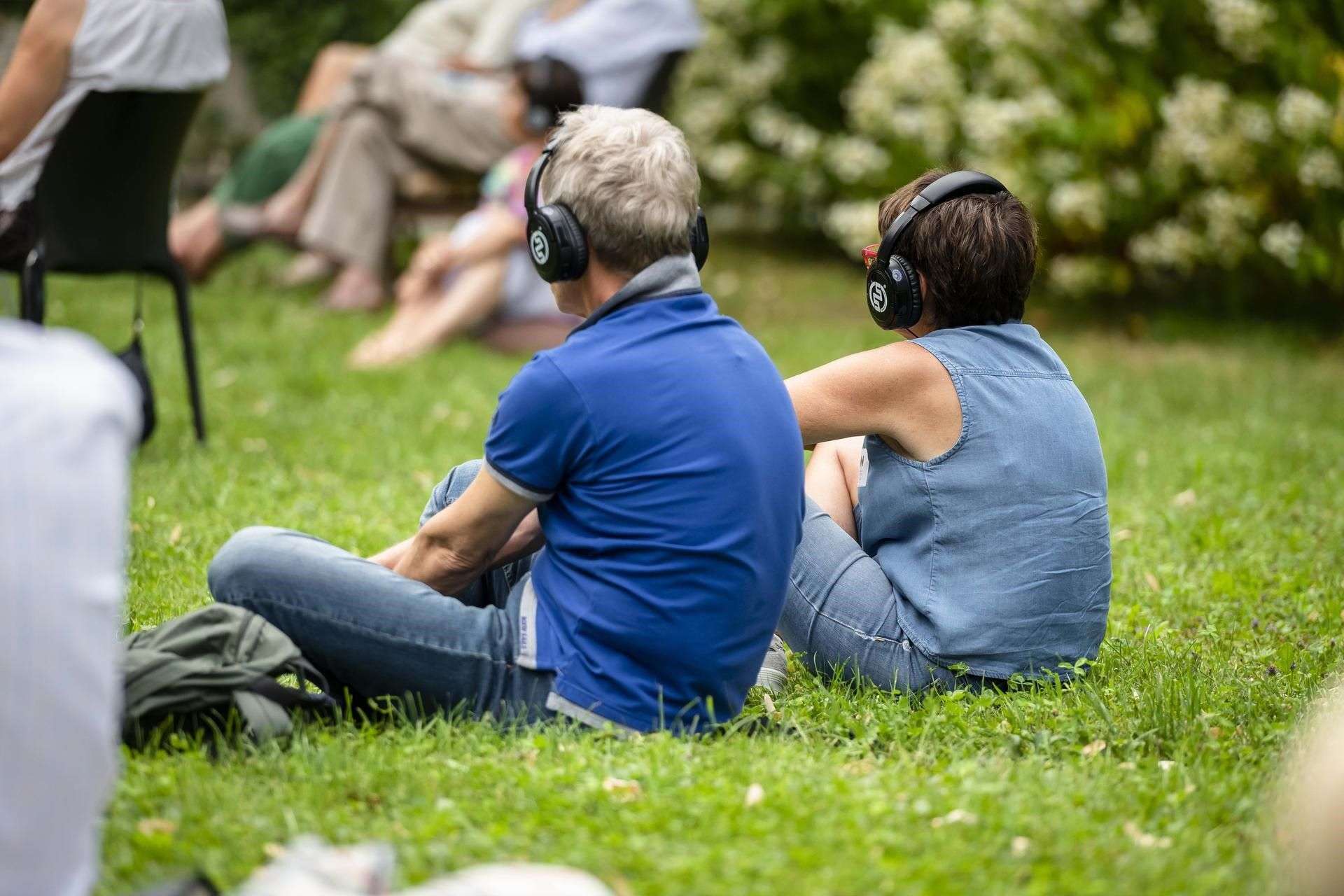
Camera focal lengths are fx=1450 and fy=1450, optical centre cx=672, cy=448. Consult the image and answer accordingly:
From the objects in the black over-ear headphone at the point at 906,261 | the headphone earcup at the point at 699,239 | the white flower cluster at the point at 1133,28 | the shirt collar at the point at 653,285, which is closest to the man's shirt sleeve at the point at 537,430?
the shirt collar at the point at 653,285

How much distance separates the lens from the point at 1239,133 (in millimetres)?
8406

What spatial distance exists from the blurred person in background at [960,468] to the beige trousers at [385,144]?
6.16m

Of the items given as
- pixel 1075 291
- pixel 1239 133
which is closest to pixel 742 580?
pixel 1239 133

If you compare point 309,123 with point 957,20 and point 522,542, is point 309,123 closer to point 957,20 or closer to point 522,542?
point 957,20

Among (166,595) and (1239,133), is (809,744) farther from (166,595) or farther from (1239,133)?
(1239,133)

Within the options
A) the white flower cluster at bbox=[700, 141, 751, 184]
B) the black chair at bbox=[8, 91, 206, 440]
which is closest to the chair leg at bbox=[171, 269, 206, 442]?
the black chair at bbox=[8, 91, 206, 440]

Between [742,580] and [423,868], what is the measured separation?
32.5 inches

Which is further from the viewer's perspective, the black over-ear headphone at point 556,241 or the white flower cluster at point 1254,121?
the white flower cluster at point 1254,121

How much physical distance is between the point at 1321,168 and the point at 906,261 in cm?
574

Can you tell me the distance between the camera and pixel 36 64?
15.5 feet

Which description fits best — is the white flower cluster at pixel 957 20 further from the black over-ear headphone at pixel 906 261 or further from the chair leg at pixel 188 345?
the black over-ear headphone at pixel 906 261

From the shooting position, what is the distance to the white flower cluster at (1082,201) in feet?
29.4

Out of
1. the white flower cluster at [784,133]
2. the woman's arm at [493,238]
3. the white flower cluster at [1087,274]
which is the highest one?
the white flower cluster at [784,133]

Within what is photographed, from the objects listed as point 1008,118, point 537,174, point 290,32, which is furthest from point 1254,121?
point 290,32
